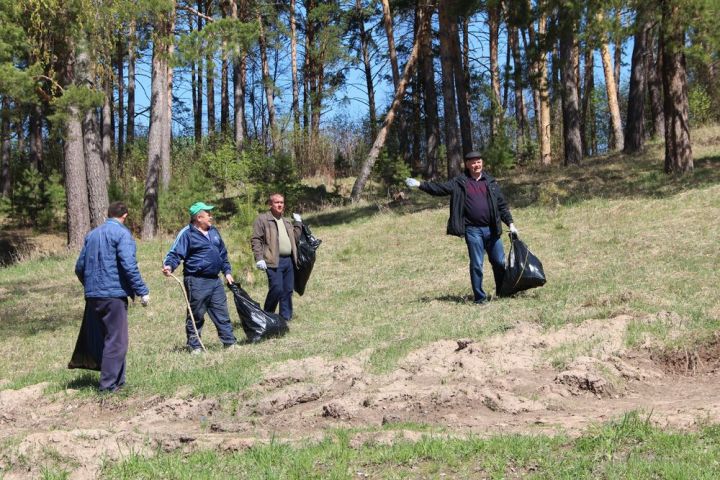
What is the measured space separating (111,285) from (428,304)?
4671 mm

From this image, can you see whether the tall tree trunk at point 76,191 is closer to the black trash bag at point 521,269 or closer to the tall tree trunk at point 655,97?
the black trash bag at point 521,269

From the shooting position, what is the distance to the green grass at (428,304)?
4527 millimetres

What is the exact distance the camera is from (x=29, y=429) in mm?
6152

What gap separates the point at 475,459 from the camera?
14.7 feet

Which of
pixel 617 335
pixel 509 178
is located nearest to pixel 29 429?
pixel 617 335

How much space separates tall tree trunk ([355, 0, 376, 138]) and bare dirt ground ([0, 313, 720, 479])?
24.5 m

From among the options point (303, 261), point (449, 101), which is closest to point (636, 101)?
point (449, 101)

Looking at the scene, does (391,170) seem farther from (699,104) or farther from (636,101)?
(699,104)

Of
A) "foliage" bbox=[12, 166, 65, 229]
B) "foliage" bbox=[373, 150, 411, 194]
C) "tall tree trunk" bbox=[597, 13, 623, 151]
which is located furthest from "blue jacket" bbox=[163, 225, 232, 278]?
"tall tree trunk" bbox=[597, 13, 623, 151]

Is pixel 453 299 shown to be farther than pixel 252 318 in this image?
Yes

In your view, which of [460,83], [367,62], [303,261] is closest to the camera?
[303,261]

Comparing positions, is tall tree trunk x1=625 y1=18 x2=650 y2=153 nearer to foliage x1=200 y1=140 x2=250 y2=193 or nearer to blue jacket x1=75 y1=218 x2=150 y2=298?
foliage x1=200 y1=140 x2=250 y2=193

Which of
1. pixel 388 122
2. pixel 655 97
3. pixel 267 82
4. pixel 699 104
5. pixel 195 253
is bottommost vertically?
pixel 195 253

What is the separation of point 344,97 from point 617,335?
2976 centimetres
